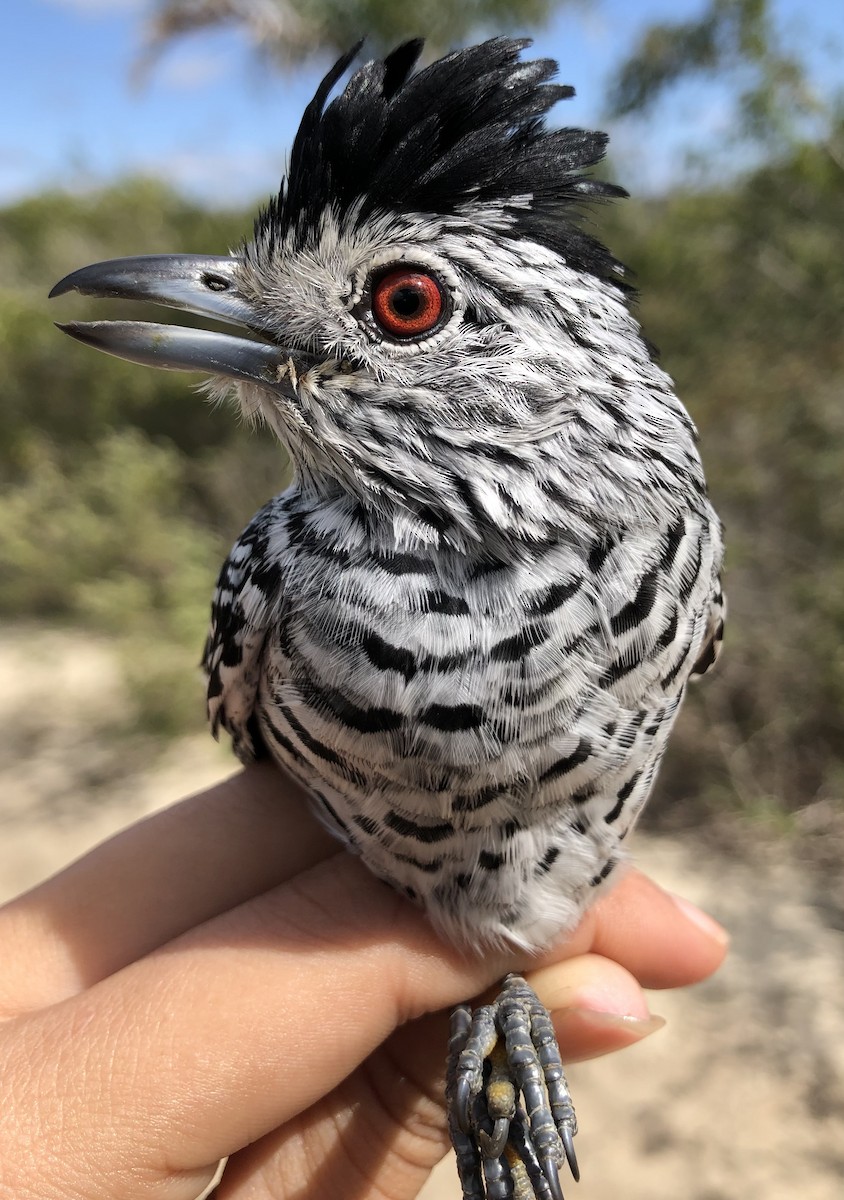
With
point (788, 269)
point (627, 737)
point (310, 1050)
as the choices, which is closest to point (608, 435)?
point (627, 737)

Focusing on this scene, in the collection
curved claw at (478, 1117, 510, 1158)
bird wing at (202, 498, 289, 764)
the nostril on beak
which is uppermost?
the nostril on beak

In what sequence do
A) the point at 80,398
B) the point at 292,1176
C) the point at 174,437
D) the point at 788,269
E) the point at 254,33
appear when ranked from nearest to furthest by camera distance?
1. the point at 292,1176
2. the point at 788,269
3. the point at 254,33
4. the point at 174,437
5. the point at 80,398

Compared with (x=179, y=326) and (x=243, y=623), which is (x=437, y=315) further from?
(x=243, y=623)

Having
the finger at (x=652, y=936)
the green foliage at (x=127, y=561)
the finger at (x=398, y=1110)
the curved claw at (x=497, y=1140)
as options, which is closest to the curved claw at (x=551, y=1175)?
the curved claw at (x=497, y=1140)

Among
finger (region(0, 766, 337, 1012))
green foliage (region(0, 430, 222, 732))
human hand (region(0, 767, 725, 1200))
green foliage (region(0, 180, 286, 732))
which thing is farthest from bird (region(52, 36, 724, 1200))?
green foliage (region(0, 430, 222, 732))

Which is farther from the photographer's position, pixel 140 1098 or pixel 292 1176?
pixel 292 1176

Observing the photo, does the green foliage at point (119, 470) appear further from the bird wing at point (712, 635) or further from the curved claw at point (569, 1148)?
the curved claw at point (569, 1148)

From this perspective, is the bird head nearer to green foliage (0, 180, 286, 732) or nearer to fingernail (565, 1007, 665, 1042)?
fingernail (565, 1007, 665, 1042)

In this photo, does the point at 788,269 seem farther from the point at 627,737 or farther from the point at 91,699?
the point at 91,699
